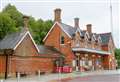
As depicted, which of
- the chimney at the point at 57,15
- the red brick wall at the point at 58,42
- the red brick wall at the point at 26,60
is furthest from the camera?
the chimney at the point at 57,15

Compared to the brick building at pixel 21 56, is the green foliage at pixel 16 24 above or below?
above

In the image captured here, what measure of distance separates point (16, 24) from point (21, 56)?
31.2 metres

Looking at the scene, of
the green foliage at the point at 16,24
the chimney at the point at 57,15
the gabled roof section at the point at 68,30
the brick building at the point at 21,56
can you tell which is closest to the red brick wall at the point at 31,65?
the brick building at the point at 21,56

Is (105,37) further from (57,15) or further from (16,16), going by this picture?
(16,16)

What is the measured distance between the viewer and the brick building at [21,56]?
38031 millimetres

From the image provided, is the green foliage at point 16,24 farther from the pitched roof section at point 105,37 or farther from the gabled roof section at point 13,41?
the gabled roof section at point 13,41

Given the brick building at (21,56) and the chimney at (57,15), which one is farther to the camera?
the chimney at (57,15)

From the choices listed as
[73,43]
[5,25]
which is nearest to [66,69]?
[73,43]

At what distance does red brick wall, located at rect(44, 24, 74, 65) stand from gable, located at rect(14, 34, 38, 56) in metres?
10.3

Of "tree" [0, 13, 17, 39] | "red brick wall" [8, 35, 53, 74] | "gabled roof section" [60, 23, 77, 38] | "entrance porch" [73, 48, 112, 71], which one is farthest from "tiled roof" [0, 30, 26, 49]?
"tree" [0, 13, 17, 39]

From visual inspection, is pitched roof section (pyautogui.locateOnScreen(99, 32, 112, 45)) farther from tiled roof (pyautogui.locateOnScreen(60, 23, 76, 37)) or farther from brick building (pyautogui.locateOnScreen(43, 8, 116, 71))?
tiled roof (pyautogui.locateOnScreen(60, 23, 76, 37))

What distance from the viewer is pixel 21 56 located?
40.4 meters

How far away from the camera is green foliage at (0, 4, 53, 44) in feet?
205

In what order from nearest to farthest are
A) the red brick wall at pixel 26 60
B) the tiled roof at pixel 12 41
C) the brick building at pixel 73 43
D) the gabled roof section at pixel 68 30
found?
1. the red brick wall at pixel 26 60
2. the tiled roof at pixel 12 41
3. the brick building at pixel 73 43
4. the gabled roof section at pixel 68 30
